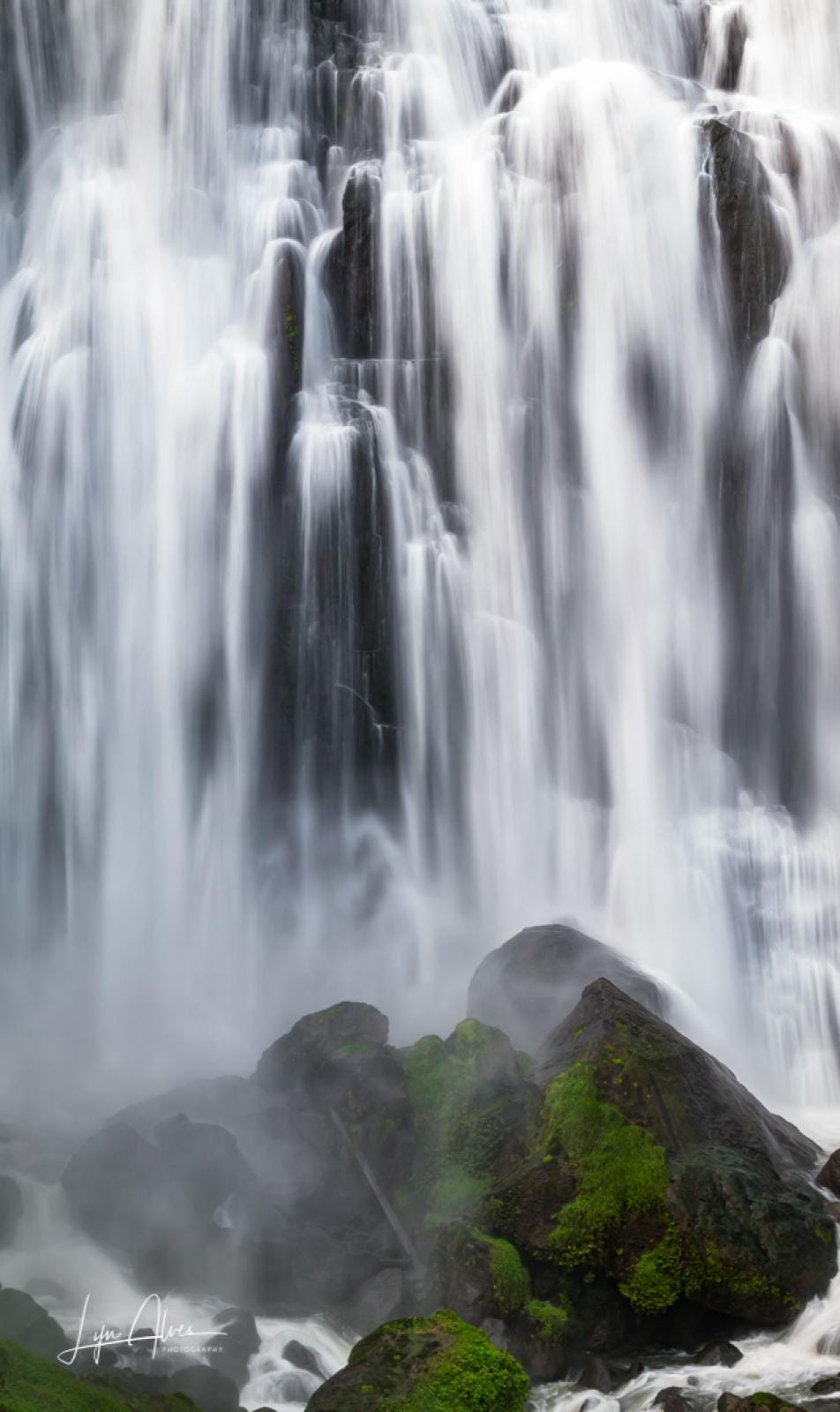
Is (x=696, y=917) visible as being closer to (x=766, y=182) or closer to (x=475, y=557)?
(x=475, y=557)

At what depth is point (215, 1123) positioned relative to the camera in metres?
15.4

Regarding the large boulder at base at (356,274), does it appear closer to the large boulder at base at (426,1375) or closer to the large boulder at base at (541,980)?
the large boulder at base at (541,980)

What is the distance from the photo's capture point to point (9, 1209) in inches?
559

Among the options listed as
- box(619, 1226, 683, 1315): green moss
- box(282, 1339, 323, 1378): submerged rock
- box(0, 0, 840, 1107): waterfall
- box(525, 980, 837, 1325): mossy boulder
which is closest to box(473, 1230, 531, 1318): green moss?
box(525, 980, 837, 1325): mossy boulder

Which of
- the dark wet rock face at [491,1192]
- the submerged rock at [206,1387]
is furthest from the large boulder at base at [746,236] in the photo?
the submerged rock at [206,1387]

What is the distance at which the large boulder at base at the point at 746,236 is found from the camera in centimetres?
2438

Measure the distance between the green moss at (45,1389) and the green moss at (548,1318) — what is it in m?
3.63

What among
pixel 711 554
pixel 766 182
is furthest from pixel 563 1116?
pixel 766 182

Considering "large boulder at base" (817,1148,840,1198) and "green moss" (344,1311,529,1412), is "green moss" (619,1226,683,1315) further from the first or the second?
"large boulder at base" (817,1148,840,1198)

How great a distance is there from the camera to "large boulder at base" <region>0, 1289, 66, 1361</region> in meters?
11.2

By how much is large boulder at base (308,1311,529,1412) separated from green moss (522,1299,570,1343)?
1.33 metres

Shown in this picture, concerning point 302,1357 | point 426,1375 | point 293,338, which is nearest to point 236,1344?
point 302,1357

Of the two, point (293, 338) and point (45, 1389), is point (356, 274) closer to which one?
point (293, 338)

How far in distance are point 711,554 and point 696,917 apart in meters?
7.32
